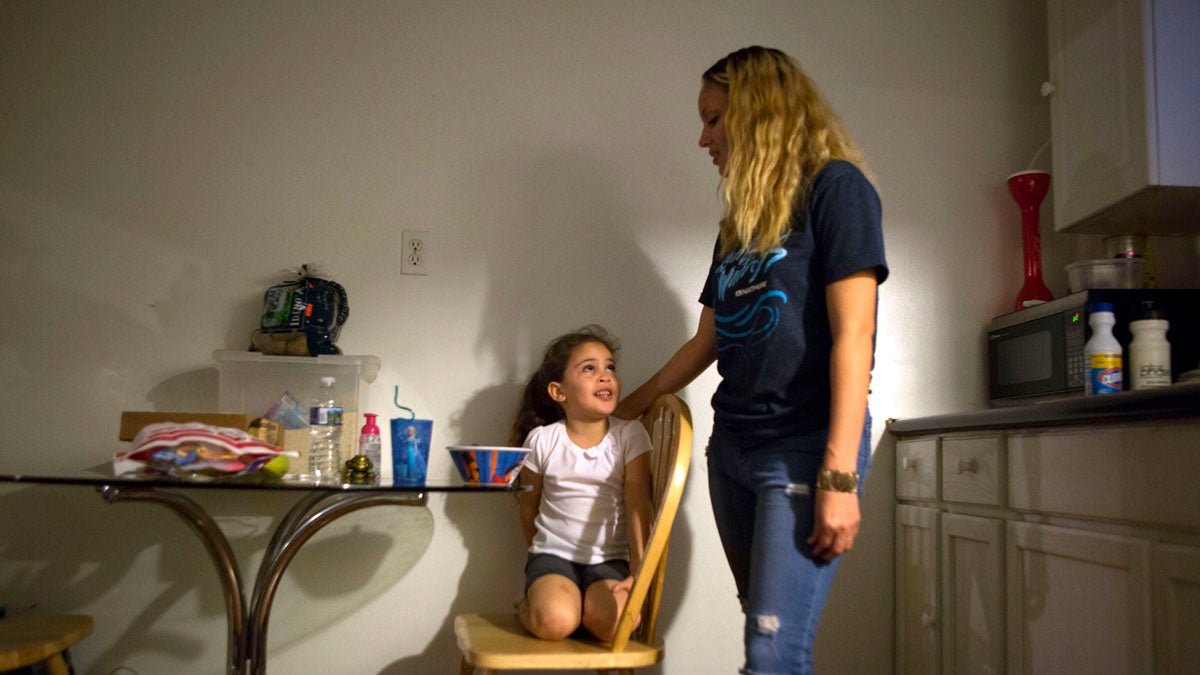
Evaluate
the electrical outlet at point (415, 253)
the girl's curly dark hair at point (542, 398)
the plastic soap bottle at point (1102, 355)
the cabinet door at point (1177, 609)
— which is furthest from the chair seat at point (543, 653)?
the plastic soap bottle at point (1102, 355)

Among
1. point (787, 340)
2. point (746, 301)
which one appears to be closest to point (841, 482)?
point (787, 340)

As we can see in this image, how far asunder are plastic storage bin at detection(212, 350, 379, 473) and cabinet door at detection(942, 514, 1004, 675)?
56.0 inches

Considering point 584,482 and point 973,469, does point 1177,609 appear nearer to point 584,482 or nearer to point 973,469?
point 973,469

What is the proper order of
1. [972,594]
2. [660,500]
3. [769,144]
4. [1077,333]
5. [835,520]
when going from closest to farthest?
[835,520] → [769,144] → [660,500] → [972,594] → [1077,333]

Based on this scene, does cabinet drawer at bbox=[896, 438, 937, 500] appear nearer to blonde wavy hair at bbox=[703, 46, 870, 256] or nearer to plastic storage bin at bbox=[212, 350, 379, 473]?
blonde wavy hair at bbox=[703, 46, 870, 256]

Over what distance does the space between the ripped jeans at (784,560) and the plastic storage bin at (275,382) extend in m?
1.00

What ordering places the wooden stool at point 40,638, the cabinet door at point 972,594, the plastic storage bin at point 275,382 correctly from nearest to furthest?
the wooden stool at point 40,638, the cabinet door at point 972,594, the plastic storage bin at point 275,382

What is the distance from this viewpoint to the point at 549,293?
234cm

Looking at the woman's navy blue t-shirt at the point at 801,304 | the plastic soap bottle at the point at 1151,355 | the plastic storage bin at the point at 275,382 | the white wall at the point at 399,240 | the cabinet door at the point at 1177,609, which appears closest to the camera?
the cabinet door at the point at 1177,609

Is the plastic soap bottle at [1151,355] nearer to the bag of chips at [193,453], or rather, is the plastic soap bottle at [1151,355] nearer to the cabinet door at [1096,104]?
the cabinet door at [1096,104]

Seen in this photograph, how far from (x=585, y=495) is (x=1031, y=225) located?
1.43 metres

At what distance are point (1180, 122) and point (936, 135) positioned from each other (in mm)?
627

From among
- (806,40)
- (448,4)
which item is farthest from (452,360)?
(806,40)

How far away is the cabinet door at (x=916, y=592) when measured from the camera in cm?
212
